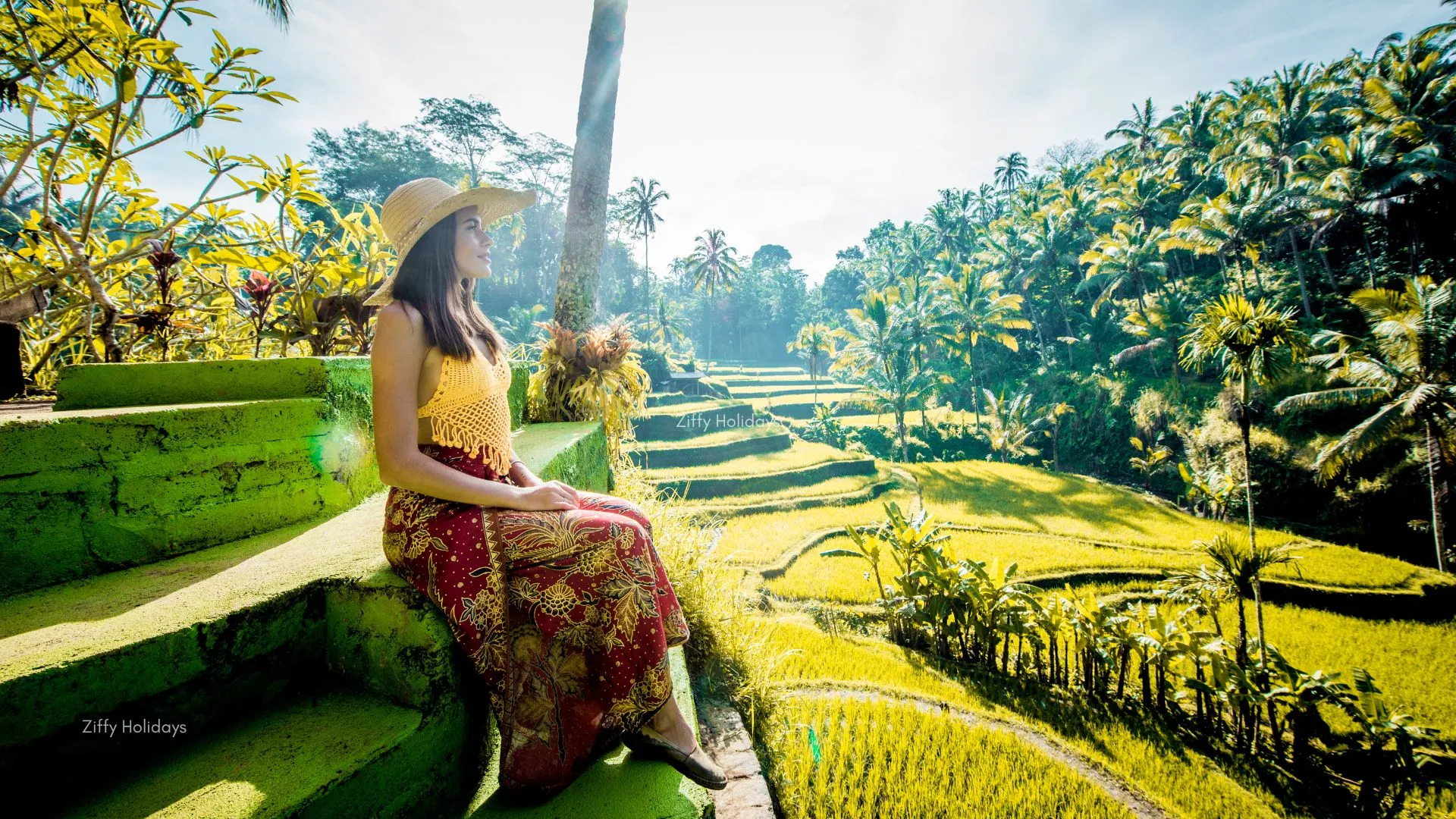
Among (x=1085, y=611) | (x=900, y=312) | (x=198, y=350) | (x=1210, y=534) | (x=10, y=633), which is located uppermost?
(x=900, y=312)

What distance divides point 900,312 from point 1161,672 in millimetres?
19165

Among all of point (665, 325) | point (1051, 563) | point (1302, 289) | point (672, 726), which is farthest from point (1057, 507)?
point (665, 325)

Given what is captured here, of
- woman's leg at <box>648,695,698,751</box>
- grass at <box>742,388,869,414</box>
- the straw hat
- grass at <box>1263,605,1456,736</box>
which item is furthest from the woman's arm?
→ grass at <box>742,388,869,414</box>

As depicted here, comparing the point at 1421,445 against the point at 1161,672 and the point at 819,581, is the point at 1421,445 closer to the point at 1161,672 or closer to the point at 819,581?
the point at 1161,672

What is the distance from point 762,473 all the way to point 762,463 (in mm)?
1116

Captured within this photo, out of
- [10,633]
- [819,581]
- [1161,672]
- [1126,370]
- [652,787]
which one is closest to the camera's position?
[10,633]

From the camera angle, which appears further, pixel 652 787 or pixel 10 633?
pixel 652 787

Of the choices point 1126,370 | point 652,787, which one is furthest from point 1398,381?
point 652,787

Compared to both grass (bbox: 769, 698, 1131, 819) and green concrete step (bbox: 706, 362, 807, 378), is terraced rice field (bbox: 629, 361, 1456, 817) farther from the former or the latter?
green concrete step (bbox: 706, 362, 807, 378)

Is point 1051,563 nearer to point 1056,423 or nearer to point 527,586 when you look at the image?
point 527,586

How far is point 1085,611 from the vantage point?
496 centimetres

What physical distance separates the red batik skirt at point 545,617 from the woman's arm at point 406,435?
0.06 metres

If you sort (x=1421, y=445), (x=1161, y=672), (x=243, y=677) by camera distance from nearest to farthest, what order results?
1. (x=243, y=677)
2. (x=1161, y=672)
3. (x=1421, y=445)

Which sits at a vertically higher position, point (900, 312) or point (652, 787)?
point (900, 312)
